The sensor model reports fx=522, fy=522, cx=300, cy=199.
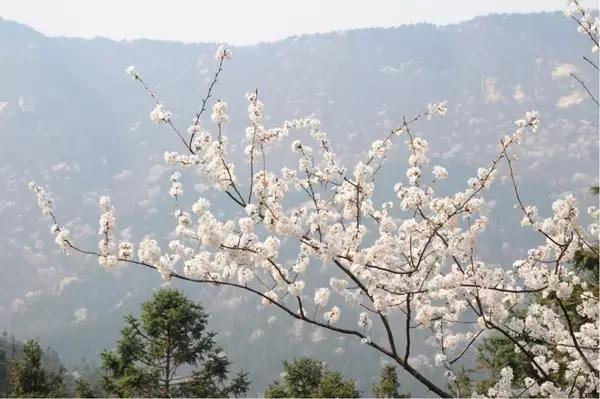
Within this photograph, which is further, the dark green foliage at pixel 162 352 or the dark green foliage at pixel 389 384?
the dark green foliage at pixel 389 384

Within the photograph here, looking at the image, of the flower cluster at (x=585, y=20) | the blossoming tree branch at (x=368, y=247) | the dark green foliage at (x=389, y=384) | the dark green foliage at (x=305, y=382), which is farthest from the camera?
the dark green foliage at (x=389, y=384)

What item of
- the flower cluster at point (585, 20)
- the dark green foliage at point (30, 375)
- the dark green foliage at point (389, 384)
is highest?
the flower cluster at point (585, 20)

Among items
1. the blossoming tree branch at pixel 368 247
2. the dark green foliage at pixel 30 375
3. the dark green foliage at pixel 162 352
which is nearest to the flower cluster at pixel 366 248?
the blossoming tree branch at pixel 368 247

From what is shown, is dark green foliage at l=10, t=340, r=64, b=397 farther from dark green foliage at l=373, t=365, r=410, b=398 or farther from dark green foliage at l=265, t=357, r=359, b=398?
dark green foliage at l=373, t=365, r=410, b=398

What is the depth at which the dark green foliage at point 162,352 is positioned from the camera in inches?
594

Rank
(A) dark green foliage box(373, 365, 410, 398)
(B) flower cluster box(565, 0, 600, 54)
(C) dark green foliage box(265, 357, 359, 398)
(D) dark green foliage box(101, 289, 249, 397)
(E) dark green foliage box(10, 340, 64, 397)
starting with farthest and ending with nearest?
1. (A) dark green foliage box(373, 365, 410, 398)
2. (C) dark green foliage box(265, 357, 359, 398)
3. (E) dark green foliage box(10, 340, 64, 397)
4. (D) dark green foliage box(101, 289, 249, 397)
5. (B) flower cluster box(565, 0, 600, 54)

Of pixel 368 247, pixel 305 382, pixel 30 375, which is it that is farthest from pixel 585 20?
pixel 30 375

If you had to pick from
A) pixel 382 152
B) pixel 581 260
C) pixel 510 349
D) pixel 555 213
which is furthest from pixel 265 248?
pixel 510 349

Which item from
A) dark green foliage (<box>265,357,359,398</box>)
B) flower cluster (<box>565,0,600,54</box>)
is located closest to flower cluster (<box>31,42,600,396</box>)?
flower cluster (<box>565,0,600,54</box>)

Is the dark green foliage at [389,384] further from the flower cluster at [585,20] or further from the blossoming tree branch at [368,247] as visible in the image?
the flower cluster at [585,20]

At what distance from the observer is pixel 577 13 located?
15.9ft

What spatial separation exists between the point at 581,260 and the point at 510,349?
7.08 meters

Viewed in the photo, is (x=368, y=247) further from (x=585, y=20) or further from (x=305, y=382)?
(x=305, y=382)

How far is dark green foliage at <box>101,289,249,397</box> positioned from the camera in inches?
594
